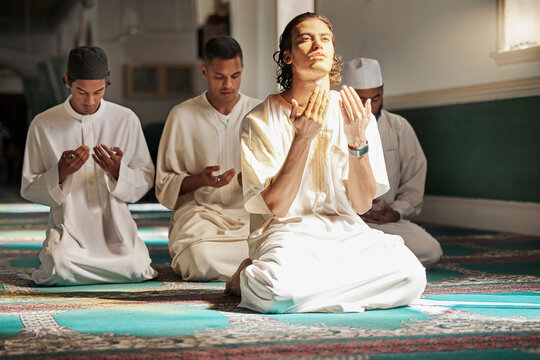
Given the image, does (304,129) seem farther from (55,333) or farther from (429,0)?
(429,0)

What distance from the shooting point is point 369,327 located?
2922mm

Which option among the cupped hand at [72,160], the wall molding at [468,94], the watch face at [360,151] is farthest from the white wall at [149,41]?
the watch face at [360,151]

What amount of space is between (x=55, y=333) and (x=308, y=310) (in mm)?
947

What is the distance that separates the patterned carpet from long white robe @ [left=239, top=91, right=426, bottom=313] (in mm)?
78

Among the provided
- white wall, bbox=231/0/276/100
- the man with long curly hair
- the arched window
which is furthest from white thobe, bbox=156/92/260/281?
white wall, bbox=231/0/276/100

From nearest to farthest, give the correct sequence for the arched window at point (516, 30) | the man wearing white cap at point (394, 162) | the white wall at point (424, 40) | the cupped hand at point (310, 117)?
the cupped hand at point (310, 117) → the man wearing white cap at point (394, 162) → the arched window at point (516, 30) → the white wall at point (424, 40)

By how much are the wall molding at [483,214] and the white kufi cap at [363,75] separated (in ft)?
6.77

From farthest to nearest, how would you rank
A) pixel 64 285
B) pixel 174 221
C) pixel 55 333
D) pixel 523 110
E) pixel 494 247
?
pixel 523 110, pixel 494 247, pixel 174 221, pixel 64 285, pixel 55 333

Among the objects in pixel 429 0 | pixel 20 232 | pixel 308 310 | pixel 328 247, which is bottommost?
pixel 20 232

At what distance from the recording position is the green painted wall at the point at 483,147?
655 cm

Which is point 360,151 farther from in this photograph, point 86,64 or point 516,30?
point 516,30

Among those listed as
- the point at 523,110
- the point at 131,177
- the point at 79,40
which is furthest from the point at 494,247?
the point at 79,40

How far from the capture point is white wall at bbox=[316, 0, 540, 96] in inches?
275

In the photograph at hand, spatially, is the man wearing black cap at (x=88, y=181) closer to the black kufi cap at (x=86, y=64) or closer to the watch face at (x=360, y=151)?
the black kufi cap at (x=86, y=64)
